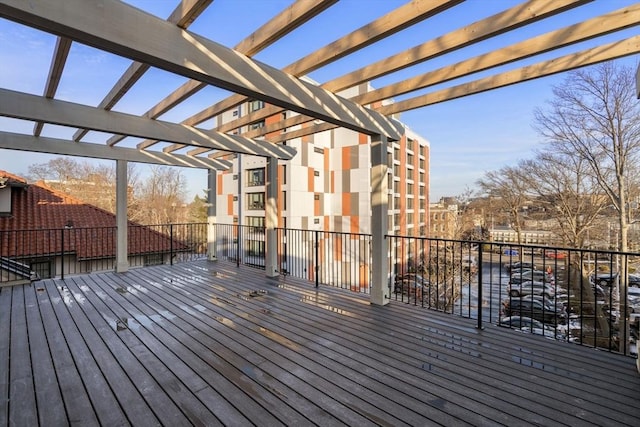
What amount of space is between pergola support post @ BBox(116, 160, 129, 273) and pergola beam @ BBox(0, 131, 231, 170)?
26 cm

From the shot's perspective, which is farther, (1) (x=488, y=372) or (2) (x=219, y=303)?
(2) (x=219, y=303)

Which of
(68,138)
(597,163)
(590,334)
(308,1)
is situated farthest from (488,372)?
(597,163)

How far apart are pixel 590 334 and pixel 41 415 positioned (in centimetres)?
1335

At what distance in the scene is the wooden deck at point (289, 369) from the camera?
184cm

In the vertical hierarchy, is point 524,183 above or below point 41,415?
above

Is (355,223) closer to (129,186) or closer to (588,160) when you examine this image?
(588,160)

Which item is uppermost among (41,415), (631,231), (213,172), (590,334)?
(213,172)

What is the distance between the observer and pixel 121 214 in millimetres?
5949

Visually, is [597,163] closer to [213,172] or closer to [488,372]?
[488,372]

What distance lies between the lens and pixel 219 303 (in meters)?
4.02

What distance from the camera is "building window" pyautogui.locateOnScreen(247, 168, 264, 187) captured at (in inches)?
677

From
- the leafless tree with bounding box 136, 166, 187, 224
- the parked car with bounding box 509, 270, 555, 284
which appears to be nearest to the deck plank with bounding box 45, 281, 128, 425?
the parked car with bounding box 509, 270, 555, 284

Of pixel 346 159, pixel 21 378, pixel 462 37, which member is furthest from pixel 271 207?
pixel 346 159

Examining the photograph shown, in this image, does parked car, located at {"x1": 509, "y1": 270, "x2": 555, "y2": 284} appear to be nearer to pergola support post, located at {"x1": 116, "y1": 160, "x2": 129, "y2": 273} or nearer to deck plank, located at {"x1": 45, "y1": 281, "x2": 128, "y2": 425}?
deck plank, located at {"x1": 45, "y1": 281, "x2": 128, "y2": 425}
